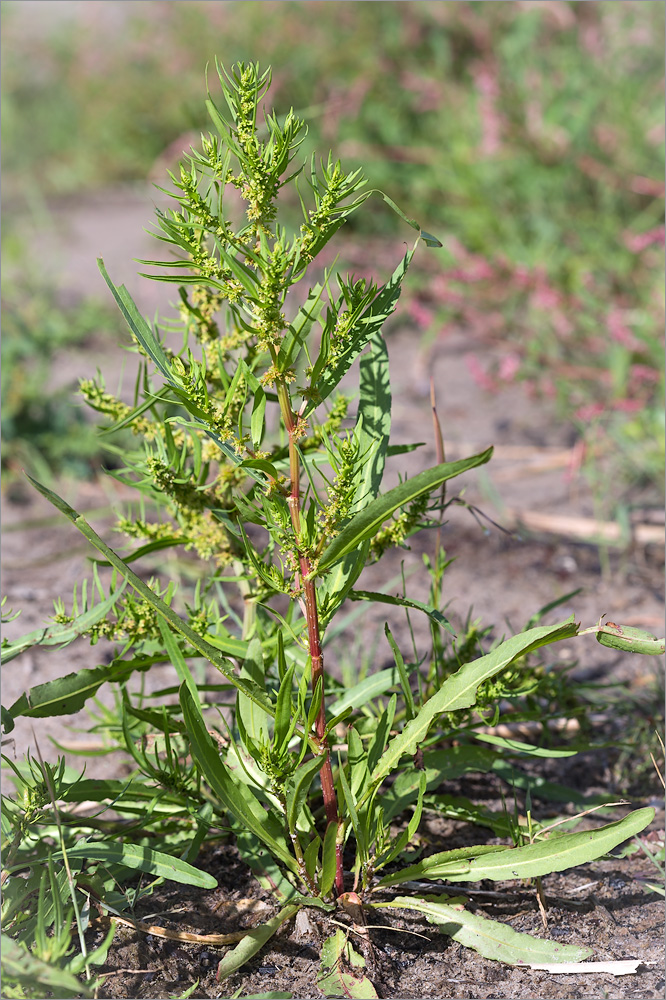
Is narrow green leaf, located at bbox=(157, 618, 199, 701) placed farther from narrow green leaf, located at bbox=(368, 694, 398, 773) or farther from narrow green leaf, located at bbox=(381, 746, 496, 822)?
narrow green leaf, located at bbox=(381, 746, 496, 822)

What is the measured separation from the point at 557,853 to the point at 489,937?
0.51ft

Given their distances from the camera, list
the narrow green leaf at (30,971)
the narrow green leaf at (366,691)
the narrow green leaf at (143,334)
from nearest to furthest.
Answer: the narrow green leaf at (30,971)
the narrow green leaf at (143,334)
the narrow green leaf at (366,691)

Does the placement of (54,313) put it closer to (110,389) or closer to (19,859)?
(110,389)

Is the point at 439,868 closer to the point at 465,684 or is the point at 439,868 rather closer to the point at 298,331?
the point at 465,684

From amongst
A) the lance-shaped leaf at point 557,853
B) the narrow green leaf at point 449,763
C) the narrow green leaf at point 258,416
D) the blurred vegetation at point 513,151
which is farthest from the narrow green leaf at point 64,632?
the blurred vegetation at point 513,151

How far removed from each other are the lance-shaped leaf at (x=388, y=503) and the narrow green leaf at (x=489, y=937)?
583mm

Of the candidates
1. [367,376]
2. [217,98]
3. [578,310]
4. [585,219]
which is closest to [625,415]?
[578,310]

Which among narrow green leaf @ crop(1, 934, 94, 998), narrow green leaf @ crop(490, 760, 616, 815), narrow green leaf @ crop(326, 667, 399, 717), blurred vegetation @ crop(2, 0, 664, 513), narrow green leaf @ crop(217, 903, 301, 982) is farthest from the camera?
blurred vegetation @ crop(2, 0, 664, 513)

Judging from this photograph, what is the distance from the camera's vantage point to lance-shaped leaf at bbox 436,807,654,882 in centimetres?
129

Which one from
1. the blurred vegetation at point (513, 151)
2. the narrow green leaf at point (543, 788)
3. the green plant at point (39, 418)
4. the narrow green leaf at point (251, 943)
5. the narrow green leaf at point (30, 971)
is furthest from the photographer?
the blurred vegetation at point (513, 151)

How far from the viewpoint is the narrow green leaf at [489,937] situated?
1.28 metres

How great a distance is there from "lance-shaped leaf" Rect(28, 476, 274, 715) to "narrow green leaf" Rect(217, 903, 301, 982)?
0.33m

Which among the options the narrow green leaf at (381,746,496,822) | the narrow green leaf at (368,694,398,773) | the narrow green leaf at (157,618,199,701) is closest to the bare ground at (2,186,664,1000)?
the narrow green leaf at (381,746,496,822)

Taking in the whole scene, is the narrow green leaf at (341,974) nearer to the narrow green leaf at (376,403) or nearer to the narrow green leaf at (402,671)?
the narrow green leaf at (402,671)
